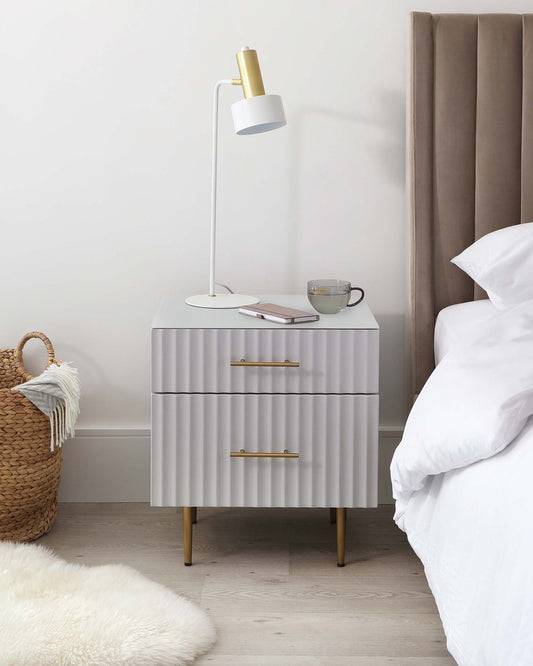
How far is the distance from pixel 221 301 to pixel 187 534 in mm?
591

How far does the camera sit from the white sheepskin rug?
5.16 ft

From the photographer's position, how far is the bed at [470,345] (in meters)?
1.23

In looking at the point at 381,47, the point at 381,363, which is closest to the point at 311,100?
→ the point at 381,47

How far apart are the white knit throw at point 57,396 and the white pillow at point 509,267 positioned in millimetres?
1063

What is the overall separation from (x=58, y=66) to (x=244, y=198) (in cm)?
62

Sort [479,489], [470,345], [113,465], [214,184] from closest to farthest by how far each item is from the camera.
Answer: [479,489], [470,345], [214,184], [113,465]

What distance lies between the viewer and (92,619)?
5.47ft

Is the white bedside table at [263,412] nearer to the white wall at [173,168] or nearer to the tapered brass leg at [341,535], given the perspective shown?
the tapered brass leg at [341,535]

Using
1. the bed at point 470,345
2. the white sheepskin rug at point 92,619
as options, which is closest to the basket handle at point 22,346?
the white sheepskin rug at point 92,619

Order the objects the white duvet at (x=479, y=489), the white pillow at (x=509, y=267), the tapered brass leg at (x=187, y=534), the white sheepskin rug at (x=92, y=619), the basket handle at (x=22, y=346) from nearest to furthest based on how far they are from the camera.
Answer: the white duvet at (x=479, y=489)
the white sheepskin rug at (x=92, y=619)
the white pillow at (x=509, y=267)
the tapered brass leg at (x=187, y=534)
the basket handle at (x=22, y=346)

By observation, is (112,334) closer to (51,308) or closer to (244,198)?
(51,308)

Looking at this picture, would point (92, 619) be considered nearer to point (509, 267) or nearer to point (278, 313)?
point (278, 313)

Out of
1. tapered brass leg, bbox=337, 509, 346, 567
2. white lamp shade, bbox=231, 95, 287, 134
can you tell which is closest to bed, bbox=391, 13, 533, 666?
tapered brass leg, bbox=337, 509, 346, 567

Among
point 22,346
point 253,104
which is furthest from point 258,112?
point 22,346
